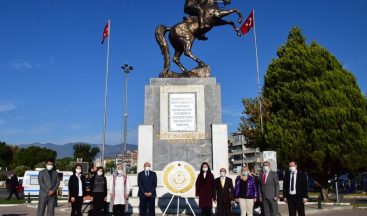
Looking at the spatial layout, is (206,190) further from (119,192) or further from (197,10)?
(197,10)

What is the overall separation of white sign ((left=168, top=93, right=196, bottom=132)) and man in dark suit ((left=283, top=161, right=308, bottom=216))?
624cm

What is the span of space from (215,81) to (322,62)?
10168 mm

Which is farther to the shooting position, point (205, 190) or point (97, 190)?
point (97, 190)

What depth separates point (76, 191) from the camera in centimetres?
1105

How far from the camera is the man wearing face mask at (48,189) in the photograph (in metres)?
10.4

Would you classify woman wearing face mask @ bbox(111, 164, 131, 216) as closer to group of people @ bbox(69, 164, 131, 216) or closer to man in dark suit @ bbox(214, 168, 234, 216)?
group of people @ bbox(69, 164, 131, 216)

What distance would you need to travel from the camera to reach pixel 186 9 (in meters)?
17.7

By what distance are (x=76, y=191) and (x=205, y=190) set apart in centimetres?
376

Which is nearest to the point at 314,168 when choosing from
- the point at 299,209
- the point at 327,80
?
the point at 327,80

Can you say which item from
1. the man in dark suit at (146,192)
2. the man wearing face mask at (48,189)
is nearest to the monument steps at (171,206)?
the man in dark suit at (146,192)

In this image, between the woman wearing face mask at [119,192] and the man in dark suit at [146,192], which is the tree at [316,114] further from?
the woman wearing face mask at [119,192]

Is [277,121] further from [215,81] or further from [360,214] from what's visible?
[360,214]

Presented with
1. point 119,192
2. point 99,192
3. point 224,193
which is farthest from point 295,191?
point 99,192

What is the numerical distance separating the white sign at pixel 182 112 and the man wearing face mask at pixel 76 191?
18.4ft
